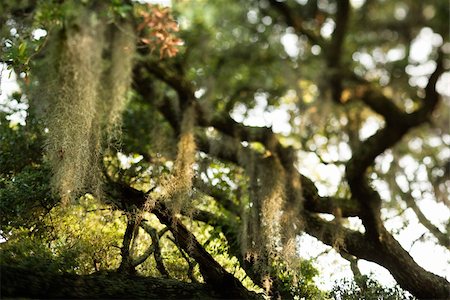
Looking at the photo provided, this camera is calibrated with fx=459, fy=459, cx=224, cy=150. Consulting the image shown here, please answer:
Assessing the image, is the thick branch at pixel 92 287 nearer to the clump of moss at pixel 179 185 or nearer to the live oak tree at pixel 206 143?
the live oak tree at pixel 206 143

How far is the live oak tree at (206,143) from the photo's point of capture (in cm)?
441

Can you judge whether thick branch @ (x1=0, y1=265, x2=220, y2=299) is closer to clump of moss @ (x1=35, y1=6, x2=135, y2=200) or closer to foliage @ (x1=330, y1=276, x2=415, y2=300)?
clump of moss @ (x1=35, y1=6, x2=135, y2=200)

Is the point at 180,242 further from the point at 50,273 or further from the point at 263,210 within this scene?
the point at 50,273

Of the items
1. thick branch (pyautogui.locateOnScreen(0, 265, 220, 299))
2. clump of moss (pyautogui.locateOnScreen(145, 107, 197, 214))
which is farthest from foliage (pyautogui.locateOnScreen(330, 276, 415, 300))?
clump of moss (pyautogui.locateOnScreen(145, 107, 197, 214))

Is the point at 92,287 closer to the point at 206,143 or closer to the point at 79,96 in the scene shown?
the point at 79,96

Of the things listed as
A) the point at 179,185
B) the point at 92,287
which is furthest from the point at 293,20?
the point at 92,287

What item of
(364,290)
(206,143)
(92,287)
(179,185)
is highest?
(206,143)

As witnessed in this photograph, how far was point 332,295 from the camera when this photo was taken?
19.6 feet

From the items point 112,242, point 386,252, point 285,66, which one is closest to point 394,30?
point 285,66

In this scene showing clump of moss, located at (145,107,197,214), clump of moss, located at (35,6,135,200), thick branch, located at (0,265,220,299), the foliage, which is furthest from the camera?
the foliage

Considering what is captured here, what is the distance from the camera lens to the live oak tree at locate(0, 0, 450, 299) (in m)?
4.41

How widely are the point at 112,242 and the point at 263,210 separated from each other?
1887 mm

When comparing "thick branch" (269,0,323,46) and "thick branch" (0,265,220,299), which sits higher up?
"thick branch" (269,0,323,46)

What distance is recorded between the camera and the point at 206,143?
652cm
